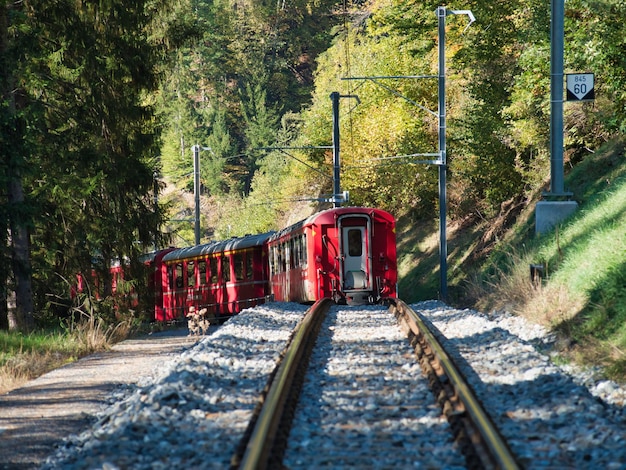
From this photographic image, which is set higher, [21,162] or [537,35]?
[537,35]

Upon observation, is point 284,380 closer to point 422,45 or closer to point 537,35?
point 537,35

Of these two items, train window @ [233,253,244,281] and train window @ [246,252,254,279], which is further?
train window @ [233,253,244,281]

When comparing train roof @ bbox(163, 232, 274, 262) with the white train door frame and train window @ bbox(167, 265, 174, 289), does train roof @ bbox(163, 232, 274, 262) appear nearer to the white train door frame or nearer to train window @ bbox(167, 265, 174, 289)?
train window @ bbox(167, 265, 174, 289)

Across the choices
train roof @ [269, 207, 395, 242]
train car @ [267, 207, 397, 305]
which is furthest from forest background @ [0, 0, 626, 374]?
train roof @ [269, 207, 395, 242]

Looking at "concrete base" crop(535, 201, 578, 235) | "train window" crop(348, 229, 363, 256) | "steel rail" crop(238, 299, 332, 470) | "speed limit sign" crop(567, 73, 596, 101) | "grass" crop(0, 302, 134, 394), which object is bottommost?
"grass" crop(0, 302, 134, 394)

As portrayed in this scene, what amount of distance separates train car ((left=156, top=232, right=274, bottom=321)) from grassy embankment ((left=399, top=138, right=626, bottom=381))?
6.14 metres

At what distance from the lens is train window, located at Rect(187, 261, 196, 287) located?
32250 millimetres

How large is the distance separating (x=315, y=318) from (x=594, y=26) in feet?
30.3

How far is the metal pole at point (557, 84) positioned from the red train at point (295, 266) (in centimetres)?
550

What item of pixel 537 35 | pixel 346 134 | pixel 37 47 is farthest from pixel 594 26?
pixel 346 134

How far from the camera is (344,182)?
153 feet

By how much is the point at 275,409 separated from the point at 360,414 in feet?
2.84

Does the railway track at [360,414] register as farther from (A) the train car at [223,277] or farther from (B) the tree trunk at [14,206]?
(A) the train car at [223,277]

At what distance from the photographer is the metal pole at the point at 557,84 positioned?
19266 millimetres
